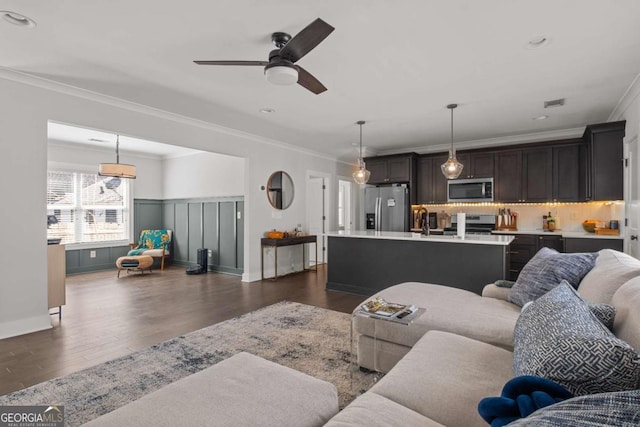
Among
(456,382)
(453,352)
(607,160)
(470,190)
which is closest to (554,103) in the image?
(607,160)

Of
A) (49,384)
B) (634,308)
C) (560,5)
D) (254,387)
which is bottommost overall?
(49,384)

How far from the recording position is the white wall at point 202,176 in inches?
269

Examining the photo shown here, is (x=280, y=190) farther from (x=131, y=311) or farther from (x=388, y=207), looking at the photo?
(x=131, y=311)

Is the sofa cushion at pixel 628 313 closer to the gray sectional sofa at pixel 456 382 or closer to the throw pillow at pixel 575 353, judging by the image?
the gray sectional sofa at pixel 456 382

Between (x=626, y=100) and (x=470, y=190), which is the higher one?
(x=626, y=100)

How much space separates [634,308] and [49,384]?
11.2ft

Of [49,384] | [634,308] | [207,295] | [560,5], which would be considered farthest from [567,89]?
[49,384]

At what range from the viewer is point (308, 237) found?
6.67 meters

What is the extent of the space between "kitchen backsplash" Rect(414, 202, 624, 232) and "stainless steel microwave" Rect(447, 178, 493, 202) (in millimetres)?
356

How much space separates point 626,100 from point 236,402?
5.43 meters

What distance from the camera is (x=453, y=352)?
1669 millimetres

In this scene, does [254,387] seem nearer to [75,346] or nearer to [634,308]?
[634,308]

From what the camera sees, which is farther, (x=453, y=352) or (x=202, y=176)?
(x=202, y=176)

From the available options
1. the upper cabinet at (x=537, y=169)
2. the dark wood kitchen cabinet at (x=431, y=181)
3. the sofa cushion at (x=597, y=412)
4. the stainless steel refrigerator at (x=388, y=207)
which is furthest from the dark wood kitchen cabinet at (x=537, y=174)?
the sofa cushion at (x=597, y=412)
